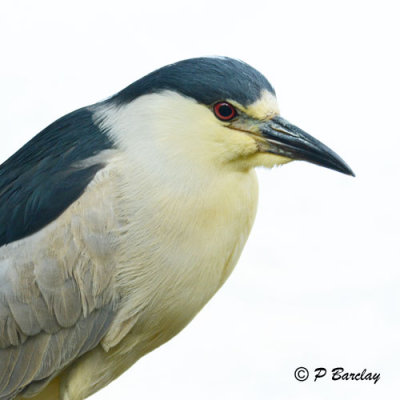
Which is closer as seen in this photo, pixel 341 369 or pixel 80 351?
pixel 80 351

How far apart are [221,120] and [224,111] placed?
0.05 metres

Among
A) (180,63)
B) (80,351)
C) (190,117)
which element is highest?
(180,63)

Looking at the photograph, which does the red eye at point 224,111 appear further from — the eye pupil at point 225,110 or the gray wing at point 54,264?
the gray wing at point 54,264

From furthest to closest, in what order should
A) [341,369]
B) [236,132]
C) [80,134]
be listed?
[341,369], [80,134], [236,132]

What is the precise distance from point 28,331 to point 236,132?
1652 millimetres

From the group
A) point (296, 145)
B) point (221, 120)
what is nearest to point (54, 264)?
point (221, 120)

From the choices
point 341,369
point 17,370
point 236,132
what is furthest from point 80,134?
point 341,369

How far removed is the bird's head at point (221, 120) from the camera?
15.7 ft

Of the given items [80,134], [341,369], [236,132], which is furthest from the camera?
[341,369]

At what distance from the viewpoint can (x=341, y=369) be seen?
5.99 meters

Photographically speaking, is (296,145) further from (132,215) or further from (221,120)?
(132,215)

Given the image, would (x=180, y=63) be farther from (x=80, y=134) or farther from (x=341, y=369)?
(x=341, y=369)

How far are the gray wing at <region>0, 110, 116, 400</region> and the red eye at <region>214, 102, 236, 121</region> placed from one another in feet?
2.26

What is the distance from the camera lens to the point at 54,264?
496 centimetres
